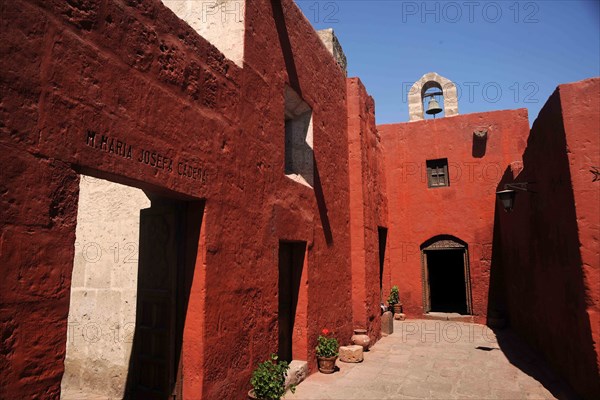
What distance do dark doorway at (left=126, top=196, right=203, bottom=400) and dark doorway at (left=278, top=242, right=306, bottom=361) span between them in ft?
7.68

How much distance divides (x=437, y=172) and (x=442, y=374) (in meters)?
7.46

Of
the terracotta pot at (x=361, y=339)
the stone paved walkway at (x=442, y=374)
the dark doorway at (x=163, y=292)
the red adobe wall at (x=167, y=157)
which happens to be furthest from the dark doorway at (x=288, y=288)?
the dark doorway at (x=163, y=292)

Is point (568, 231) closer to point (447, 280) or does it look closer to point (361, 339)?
point (361, 339)

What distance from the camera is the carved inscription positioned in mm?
3045

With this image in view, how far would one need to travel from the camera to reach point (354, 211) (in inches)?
353

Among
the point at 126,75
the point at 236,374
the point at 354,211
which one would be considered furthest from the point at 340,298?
the point at 126,75

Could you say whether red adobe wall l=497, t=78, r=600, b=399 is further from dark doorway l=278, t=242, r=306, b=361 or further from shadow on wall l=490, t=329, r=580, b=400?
dark doorway l=278, t=242, r=306, b=361

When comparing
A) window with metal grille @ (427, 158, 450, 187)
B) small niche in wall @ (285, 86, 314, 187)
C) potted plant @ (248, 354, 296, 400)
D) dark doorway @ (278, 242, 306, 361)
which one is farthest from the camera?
window with metal grille @ (427, 158, 450, 187)

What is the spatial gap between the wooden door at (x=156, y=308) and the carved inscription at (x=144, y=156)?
0.52 m

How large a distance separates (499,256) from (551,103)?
6.60m

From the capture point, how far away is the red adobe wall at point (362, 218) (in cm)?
861

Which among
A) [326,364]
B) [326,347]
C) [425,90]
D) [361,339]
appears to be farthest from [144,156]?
[425,90]

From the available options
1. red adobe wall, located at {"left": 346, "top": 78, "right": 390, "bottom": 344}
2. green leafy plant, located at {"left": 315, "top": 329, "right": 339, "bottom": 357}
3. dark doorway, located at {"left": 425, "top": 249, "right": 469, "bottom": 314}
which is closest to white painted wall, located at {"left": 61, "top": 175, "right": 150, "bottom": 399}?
green leafy plant, located at {"left": 315, "top": 329, "right": 339, "bottom": 357}

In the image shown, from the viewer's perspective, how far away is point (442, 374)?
659cm
